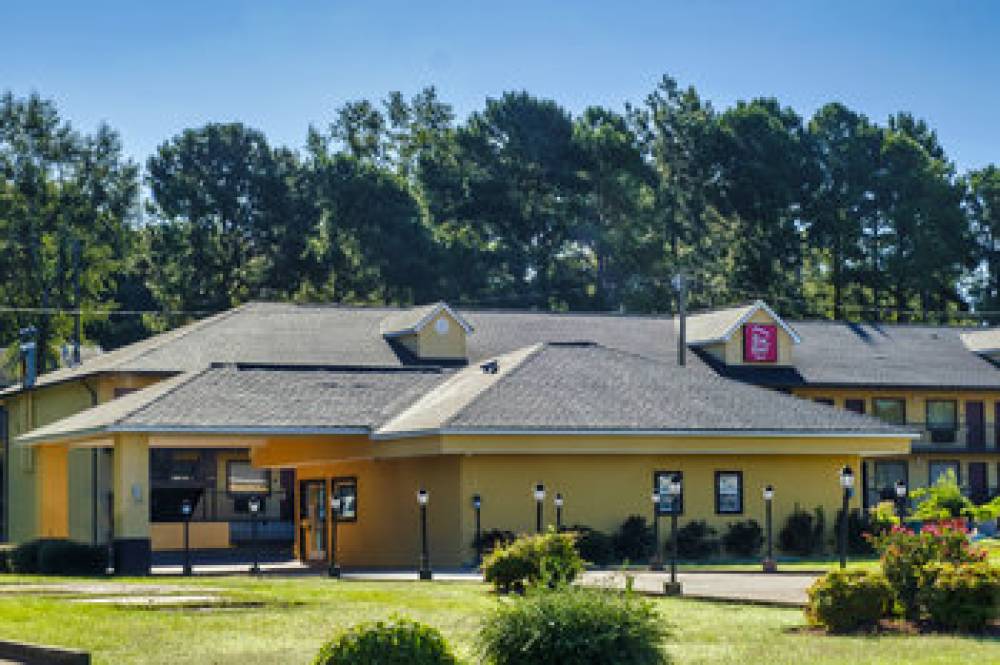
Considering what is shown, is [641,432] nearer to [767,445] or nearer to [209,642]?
[767,445]

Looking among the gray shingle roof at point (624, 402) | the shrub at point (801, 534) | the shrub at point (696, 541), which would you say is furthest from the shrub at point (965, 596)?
the shrub at point (801, 534)

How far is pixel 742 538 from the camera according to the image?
139 feet

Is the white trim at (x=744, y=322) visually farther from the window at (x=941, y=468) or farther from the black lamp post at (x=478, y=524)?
the black lamp post at (x=478, y=524)

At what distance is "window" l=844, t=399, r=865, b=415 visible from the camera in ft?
210

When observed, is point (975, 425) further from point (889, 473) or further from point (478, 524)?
point (478, 524)

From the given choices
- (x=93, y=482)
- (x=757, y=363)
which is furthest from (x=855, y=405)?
(x=93, y=482)

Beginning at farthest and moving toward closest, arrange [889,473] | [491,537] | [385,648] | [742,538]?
[889,473]
[742,538]
[491,537]
[385,648]

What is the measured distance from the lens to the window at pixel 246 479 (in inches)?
2151

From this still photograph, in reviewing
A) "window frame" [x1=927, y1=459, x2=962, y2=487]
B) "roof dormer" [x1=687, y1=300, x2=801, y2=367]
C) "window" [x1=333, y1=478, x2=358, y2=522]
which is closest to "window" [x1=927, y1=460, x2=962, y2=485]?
"window frame" [x1=927, y1=459, x2=962, y2=487]

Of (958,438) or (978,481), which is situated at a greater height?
(958,438)

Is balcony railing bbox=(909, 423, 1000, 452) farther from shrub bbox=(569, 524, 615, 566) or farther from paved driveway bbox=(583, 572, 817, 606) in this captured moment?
paved driveway bbox=(583, 572, 817, 606)

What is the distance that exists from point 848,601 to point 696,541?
71.5 ft

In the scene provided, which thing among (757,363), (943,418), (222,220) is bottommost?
(943,418)

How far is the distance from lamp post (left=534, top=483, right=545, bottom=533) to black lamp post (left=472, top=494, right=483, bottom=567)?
1.30m
